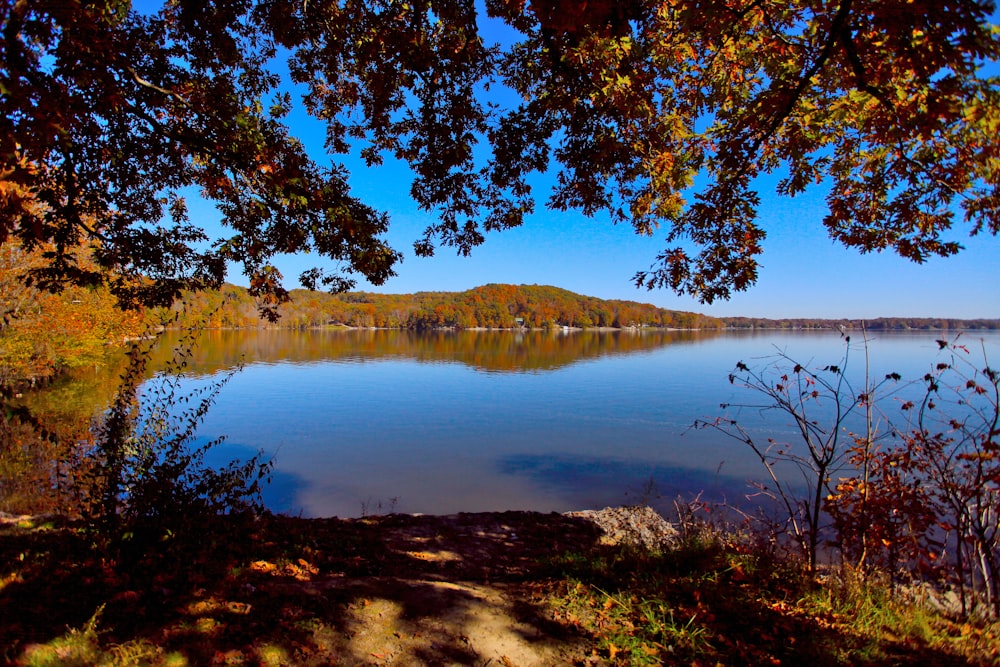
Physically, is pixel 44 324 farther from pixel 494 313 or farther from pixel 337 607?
pixel 494 313

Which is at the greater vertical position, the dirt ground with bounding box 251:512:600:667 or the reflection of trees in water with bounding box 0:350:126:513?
the dirt ground with bounding box 251:512:600:667

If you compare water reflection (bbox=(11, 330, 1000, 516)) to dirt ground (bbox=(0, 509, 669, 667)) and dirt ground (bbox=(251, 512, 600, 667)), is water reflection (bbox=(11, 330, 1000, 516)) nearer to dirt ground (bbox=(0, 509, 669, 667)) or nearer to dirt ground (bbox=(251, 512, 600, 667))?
dirt ground (bbox=(251, 512, 600, 667))

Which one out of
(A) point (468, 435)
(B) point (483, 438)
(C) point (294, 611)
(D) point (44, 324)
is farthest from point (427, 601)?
(D) point (44, 324)

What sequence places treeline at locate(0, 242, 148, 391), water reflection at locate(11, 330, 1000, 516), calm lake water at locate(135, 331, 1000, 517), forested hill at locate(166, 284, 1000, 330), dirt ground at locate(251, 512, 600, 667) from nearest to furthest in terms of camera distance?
dirt ground at locate(251, 512, 600, 667) → calm lake water at locate(135, 331, 1000, 517) → water reflection at locate(11, 330, 1000, 516) → treeline at locate(0, 242, 148, 391) → forested hill at locate(166, 284, 1000, 330)

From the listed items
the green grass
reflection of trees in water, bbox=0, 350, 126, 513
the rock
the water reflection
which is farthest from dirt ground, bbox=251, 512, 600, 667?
the water reflection

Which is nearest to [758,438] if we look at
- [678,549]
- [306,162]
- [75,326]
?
[678,549]

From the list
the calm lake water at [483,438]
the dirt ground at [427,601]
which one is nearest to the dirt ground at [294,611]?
the dirt ground at [427,601]

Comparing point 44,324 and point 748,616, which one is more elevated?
point 44,324

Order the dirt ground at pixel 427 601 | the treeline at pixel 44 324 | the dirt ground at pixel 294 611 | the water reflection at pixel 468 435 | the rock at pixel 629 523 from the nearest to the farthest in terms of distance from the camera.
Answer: the dirt ground at pixel 294 611 → the dirt ground at pixel 427 601 → the rock at pixel 629 523 → the water reflection at pixel 468 435 → the treeline at pixel 44 324

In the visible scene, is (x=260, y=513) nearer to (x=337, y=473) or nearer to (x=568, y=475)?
(x=337, y=473)

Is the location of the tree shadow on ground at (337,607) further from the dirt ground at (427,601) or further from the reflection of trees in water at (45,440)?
the reflection of trees in water at (45,440)

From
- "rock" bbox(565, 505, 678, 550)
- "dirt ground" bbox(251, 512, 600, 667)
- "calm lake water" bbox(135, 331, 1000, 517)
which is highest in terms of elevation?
"dirt ground" bbox(251, 512, 600, 667)

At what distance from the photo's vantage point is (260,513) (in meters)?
5.46

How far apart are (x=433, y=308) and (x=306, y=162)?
146 m
